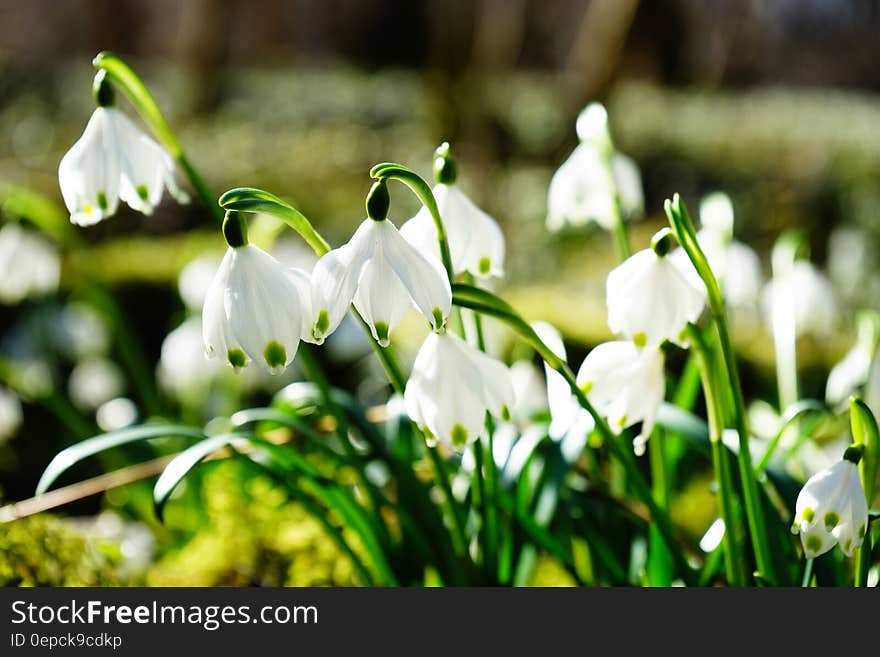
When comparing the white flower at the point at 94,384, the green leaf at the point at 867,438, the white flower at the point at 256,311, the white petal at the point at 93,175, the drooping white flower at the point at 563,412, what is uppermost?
the white flower at the point at 94,384

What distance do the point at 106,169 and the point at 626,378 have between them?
0.55m

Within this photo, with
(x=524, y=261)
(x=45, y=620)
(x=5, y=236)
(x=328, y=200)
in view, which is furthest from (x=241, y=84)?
(x=45, y=620)

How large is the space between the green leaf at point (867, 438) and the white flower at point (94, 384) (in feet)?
5.79

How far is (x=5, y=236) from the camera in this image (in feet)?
4.86

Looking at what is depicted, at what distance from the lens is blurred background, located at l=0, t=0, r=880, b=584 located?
5.73 feet

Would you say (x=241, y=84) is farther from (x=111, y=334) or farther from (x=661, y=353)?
(x=661, y=353)

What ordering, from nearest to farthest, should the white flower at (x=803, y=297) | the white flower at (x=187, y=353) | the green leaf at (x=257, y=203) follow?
the green leaf at (x=257, y=203) < the white flower at (x=803, y=297) < the white flower at (x=187, y=353)

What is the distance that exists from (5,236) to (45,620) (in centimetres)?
75

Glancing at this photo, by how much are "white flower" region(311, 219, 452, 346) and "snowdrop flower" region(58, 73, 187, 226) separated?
0.94 feet

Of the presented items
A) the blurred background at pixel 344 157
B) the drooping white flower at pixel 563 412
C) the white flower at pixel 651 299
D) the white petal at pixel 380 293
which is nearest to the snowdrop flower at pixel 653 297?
the white flower at pixel 651 299

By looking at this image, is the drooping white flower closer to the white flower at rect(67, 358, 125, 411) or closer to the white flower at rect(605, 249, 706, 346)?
the white flower at rect(605, 249, 706, 346)

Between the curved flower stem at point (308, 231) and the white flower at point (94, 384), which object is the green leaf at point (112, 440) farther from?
the white flower at point (94, 384)

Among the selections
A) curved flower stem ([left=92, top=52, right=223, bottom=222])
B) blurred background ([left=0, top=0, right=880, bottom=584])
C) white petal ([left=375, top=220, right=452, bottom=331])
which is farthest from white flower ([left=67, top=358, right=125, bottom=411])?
white petal ([left=375, top=220, right=452, bottom=331])

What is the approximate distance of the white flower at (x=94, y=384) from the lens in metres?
2.21
